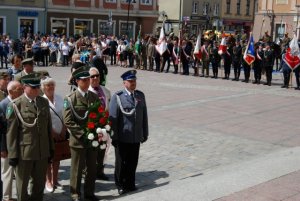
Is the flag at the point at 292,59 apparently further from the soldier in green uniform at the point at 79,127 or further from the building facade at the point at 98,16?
the building facade at the point at 98,16

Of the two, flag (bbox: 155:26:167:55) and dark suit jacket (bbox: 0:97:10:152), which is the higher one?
flag (bbox: 155:26:167:55)

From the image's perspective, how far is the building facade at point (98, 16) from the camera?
155ft

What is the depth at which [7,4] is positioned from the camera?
43094 mm

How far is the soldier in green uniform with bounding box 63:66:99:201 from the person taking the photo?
6.35 metres

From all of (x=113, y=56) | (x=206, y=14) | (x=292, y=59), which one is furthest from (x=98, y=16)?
(x=292, y=59)

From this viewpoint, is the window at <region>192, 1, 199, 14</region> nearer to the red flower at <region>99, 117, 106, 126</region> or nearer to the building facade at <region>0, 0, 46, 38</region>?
the building facade at <region>0, 0, 46, 38</region>

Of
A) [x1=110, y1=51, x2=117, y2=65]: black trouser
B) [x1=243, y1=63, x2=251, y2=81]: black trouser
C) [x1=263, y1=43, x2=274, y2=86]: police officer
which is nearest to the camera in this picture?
[x1=263, y1=43, x2=274, y2=86]: police officer

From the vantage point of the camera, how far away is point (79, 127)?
250 inches

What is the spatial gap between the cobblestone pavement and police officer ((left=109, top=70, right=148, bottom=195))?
0.30 meters

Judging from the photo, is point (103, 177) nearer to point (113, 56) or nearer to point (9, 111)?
point (9, 111)

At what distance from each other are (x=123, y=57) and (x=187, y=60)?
565 centimetres

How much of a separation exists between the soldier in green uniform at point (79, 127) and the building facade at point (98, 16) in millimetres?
38972

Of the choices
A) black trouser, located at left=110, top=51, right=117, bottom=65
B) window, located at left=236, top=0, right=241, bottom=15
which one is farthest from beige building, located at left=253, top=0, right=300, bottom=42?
window, located at left=236, top=0, right=241, bottom=15

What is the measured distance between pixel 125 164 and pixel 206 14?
62323mm
